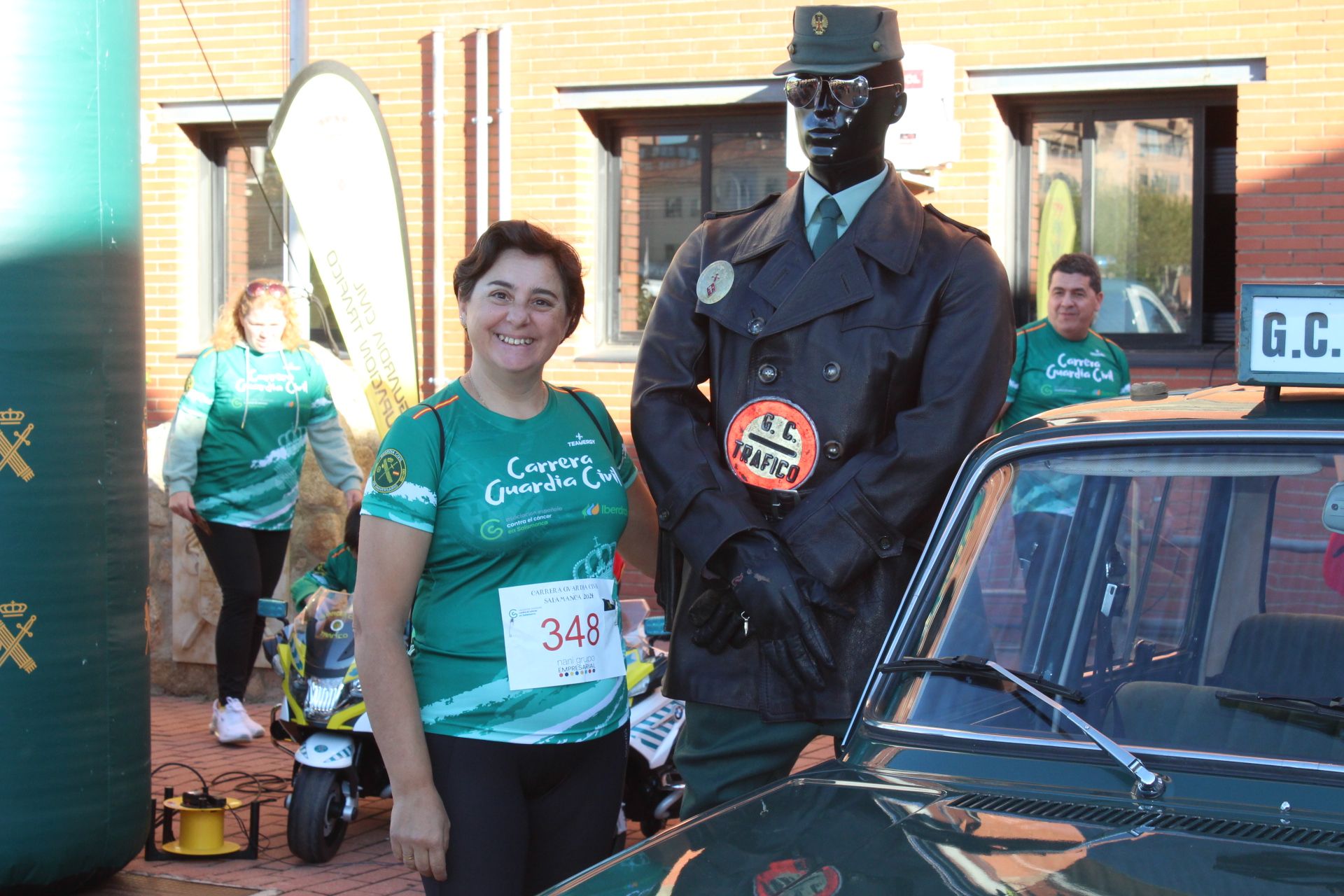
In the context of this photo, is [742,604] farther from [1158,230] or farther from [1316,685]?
[1158,230]

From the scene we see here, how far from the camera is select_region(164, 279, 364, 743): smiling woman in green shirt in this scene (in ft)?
23.7

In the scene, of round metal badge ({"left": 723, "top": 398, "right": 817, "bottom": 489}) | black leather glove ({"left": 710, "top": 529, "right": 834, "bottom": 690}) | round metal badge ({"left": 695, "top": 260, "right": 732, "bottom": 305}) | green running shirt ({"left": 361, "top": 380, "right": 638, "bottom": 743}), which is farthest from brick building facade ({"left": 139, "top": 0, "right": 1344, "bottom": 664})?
black leather glove ({"left": 710, "top": 529, "right": 834, "bottom": 690})

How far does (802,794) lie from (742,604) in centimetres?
65

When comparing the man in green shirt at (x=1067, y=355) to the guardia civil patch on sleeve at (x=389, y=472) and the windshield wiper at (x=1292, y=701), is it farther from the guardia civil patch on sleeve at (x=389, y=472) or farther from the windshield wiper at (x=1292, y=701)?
the windshield wiper at (x=1292, y=701)

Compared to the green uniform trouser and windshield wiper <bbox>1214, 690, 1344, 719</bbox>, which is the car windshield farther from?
the green uniform trouser

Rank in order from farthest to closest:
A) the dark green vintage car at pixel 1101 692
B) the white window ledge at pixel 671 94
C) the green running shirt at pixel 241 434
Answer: the white window ledge at pixel 671 94
the green running shirt at pixel 241 434
the dark green vintage car at pixel 1101 692

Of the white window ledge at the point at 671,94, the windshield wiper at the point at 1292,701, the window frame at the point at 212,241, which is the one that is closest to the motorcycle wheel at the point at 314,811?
the windshield wiper at the point at 1292,701

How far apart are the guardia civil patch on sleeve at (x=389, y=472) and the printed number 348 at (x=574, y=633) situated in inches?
15.3

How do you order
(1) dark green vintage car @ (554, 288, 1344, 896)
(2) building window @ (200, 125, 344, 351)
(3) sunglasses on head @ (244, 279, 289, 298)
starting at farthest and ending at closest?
(2) building window @ (200, 125, 344, 351) < (3) sunglasses on head @ (244, 279, 289, 298) < (1) dark green vintage car @ (554, 288, 1344, 896)

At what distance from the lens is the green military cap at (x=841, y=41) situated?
3.18 meters

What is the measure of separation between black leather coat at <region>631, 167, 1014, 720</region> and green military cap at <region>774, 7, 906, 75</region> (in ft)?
0.89

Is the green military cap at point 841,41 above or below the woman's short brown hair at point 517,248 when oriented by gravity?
above

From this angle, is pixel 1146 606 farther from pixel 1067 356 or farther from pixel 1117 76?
pixel 1117 76

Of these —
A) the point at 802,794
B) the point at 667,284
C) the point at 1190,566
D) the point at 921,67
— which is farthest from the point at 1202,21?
the point at 802,794
